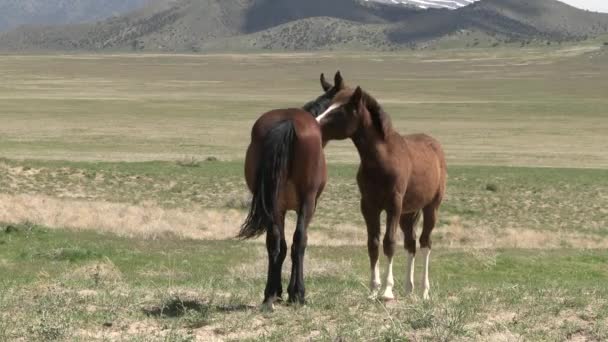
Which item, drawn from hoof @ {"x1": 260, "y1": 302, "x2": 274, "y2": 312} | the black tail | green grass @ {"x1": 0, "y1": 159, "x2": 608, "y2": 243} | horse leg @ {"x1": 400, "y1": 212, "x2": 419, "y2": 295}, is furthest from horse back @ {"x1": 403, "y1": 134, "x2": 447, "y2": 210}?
green grass @ {"x1": 0, "y1": 159, "x2": 608, "y2": 243}

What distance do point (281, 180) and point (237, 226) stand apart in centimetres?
1674

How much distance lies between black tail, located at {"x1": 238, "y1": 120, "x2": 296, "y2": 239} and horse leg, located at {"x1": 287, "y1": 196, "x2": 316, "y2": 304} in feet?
1.06

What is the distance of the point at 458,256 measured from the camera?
69.4 feet

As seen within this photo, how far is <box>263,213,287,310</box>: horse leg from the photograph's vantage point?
31.0ft

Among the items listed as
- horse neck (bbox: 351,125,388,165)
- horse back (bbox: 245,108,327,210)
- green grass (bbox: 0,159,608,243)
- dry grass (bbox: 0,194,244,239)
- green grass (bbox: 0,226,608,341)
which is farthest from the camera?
green grass (bbox: 0,159,608,243)

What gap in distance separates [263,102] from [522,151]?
1478 inches

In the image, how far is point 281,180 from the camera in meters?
9.41

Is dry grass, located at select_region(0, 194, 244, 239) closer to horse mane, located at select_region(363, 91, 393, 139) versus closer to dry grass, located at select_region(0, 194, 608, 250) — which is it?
dry grass, located at select_region(0, 194, 608, 250)

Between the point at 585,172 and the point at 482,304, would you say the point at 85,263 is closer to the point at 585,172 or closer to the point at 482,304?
the point at 482,304

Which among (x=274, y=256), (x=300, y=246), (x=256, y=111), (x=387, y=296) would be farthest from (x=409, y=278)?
(x=256, y=111)


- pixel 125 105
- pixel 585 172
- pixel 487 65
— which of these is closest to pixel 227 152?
pixel 585 172

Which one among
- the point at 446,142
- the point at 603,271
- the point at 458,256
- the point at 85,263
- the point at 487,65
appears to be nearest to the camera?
the point at 85,263

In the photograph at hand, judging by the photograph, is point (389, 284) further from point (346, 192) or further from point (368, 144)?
point (346, 192)

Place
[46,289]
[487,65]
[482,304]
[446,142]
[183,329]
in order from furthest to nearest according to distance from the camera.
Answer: [487,65], [446,142], [46,289], [482,304], [183,329]
